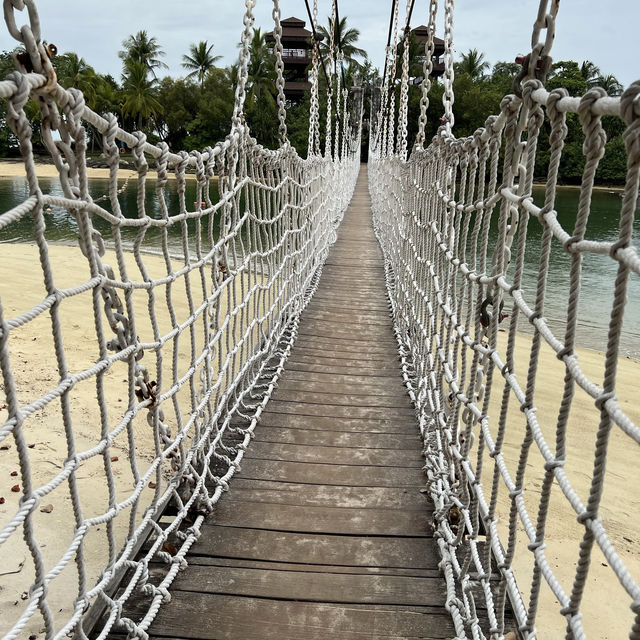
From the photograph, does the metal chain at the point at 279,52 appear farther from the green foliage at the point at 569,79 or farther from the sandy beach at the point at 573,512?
the green foliage at the point at 569,79

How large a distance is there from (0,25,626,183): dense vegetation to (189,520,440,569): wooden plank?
945 inches

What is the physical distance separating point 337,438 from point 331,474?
0.21 meters

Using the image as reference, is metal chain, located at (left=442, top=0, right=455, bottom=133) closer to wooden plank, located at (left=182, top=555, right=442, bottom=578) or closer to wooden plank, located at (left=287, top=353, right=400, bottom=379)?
wooden plank, located at (left=287, top=353, right=400, bottom=379)

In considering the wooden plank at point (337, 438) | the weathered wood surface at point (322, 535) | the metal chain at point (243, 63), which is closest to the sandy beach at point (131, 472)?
the weathered wood surface at point (322, 535)

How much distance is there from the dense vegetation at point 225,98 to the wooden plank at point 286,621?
24208mm

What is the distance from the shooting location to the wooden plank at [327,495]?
1459 millimetres

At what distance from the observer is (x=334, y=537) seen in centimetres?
134

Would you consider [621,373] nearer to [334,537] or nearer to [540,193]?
[334,537]

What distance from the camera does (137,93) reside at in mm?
25672

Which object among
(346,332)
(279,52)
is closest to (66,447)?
(346,332)

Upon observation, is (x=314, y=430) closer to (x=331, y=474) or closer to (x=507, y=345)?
(x=331, y=474)

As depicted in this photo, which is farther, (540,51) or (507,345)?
(507,345)

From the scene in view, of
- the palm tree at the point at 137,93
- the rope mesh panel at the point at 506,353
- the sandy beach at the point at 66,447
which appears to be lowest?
the sandy beach at the point at 66,447

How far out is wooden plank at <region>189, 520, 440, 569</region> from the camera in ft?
4.14
